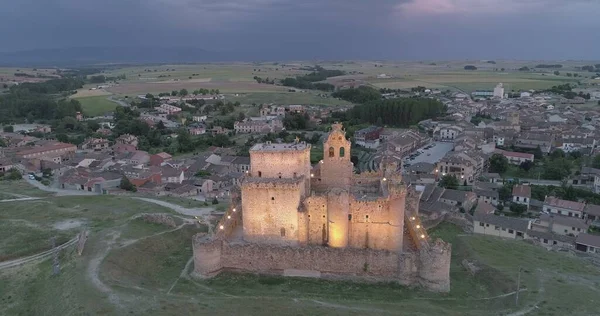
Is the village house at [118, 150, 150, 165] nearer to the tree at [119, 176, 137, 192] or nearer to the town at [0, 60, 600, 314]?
the town at [0, 60, 600, 314]

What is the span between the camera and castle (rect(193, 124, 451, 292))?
35688 millimetres

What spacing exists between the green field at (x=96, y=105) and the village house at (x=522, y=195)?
128633 millimetres

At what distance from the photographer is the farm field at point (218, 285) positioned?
30.2 meters

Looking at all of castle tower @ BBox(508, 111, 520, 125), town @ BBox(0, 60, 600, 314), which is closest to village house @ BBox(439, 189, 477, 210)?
town @ BBox(0, 60, 600, 314)

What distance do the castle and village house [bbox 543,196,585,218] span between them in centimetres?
3058

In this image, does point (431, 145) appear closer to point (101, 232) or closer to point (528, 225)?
point (528, 225)

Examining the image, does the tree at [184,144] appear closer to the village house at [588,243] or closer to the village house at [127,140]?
the village house at [127,140]

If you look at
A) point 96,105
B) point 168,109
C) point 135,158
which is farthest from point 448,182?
point 96,105

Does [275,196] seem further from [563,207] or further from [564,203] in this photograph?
[564,203]

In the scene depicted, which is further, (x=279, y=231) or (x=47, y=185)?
(x=47, y=185)

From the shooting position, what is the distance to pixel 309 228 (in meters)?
38.6

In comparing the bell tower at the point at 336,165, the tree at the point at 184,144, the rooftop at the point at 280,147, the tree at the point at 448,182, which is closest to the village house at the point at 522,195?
the tree at the point at 448,182

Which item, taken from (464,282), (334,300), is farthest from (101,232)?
(464,282)

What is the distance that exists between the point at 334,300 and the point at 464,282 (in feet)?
37.7
